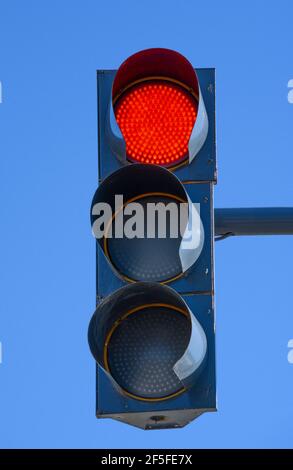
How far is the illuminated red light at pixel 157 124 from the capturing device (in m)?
4.61

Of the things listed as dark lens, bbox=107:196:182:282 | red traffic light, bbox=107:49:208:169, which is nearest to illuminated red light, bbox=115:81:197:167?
red traffic light, bbox=107:49:208:169

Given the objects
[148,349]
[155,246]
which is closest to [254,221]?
[155,246]

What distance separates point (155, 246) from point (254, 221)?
65 cm

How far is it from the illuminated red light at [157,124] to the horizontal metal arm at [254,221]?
1.48 ft

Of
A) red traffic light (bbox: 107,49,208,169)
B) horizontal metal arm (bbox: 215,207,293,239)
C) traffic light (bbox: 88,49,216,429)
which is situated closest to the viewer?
traffic light (bbox: 88,49,216,429)

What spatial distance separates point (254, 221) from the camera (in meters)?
5.02

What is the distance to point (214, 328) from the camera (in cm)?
436

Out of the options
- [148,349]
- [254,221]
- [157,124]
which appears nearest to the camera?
[148,349]

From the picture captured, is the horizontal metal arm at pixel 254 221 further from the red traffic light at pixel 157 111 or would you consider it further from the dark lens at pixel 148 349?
the dark lens at pixel 148 349

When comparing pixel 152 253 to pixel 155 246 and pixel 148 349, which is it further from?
pixel 148 349

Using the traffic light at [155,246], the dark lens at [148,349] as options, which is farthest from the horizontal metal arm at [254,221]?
the dark lens at [148,349]

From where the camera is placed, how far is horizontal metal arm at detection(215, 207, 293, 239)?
497cm

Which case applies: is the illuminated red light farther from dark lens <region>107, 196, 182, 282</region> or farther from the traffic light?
dark lens <region>107, 196, 182, 282</region>
